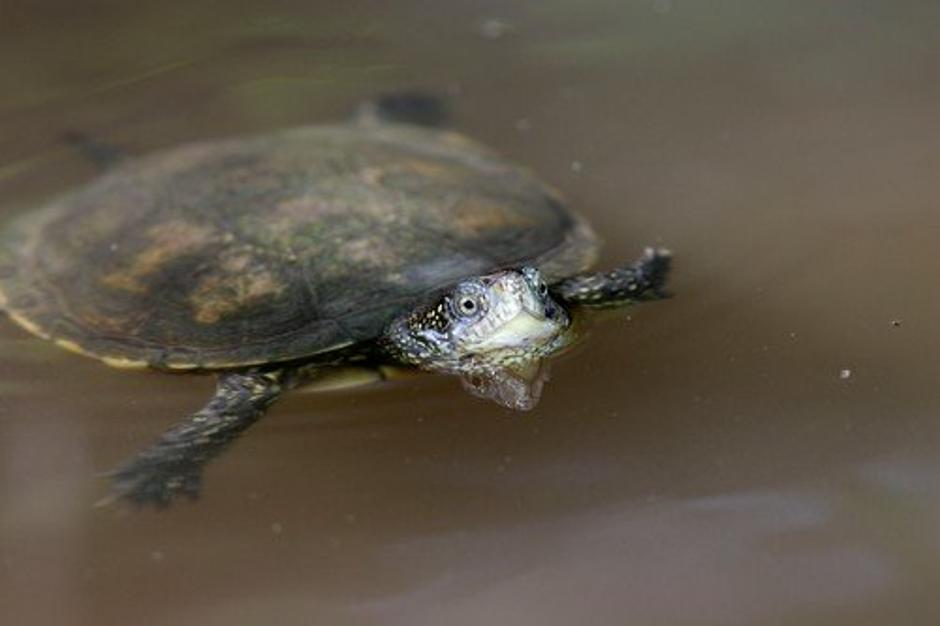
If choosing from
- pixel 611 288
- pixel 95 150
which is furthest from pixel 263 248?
pixel 95 150

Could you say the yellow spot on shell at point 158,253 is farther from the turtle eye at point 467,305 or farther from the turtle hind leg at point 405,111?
the turtle hind leg at point 405,111

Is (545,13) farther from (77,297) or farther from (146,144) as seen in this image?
(77,297)

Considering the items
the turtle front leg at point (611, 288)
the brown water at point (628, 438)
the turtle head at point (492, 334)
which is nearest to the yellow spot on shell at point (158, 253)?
the brown water at point (628, 438)

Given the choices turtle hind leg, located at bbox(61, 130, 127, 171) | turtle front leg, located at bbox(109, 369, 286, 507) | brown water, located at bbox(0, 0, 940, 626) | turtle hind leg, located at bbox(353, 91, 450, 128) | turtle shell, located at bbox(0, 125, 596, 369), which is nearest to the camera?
brown water, located at bbox(0, 0, 940, 626)

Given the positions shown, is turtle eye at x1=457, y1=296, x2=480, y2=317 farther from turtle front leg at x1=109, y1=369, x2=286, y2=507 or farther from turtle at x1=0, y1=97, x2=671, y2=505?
turtle front leg at x1=109, y1=369, x2=286, y2=507

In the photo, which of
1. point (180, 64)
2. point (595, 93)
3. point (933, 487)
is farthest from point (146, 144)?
point (933, 487)

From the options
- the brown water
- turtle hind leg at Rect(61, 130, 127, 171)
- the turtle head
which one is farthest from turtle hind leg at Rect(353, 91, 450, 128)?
the turtle head
